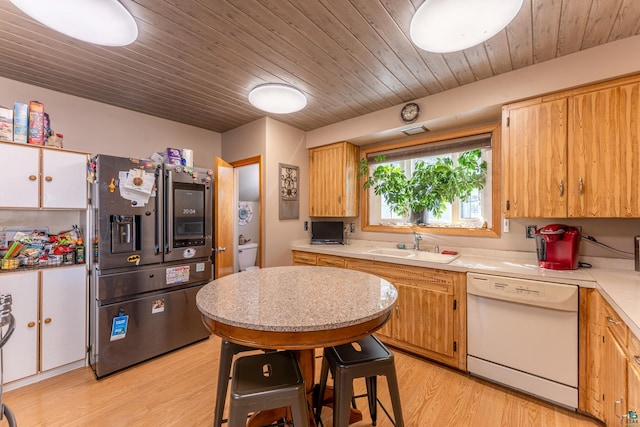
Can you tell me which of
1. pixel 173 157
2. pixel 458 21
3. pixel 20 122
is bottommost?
pixel 173 157

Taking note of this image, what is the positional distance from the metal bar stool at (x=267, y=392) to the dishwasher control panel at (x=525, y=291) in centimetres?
160

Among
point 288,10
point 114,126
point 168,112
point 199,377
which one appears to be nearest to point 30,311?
point 199,377

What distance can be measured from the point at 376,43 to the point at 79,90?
2.74 m

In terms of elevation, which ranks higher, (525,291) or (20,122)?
(20,122)

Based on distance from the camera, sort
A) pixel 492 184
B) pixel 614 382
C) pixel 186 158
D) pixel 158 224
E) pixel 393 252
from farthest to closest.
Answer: pixel 393 252
pixel 186 158
pixel 492 184
pixel 158 224
pixel 614 382

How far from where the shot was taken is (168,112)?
10.1 feet

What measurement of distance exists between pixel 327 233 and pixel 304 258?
1.60ft

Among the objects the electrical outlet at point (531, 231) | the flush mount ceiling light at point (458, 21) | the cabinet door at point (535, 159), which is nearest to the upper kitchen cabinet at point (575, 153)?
the cabinet door at point (535, 159)

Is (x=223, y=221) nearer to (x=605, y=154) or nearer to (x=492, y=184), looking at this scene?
(x=492, y=184)

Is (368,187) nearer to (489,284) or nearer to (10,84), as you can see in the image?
(489,284)

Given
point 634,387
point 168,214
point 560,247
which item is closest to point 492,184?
point 560,247

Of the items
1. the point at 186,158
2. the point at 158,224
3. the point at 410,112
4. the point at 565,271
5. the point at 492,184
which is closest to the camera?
the point at 565,271

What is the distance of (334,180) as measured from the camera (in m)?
3.48

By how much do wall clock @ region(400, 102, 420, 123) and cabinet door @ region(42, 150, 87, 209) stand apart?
3047 millimetres
